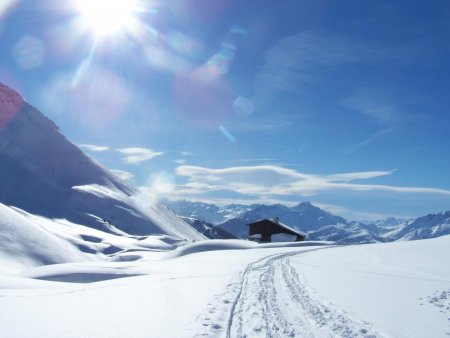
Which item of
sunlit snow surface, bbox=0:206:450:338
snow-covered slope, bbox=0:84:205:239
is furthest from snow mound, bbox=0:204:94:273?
snow-covered slope, bbox=0:84:205:239

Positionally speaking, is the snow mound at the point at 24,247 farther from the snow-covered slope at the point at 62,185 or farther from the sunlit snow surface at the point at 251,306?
the snow-covered slope at the point at 62,185

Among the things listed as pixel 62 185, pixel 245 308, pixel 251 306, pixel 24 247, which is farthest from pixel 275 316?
pixel 62 185

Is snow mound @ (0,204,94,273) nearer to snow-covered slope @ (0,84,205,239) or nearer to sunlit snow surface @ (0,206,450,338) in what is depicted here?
sunlit snow surface @ (0,206,450,338)

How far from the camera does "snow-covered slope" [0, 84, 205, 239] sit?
14350cm

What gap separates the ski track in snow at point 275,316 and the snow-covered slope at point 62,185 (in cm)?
12189

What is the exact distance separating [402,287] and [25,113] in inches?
8314

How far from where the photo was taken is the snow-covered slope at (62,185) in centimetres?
14350

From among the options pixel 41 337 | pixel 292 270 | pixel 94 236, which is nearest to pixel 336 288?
pixel 292 270

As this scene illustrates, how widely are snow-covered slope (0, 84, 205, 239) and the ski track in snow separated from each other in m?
122

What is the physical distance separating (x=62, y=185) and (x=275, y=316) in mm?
166382

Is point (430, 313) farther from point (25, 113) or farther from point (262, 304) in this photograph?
point (25, 113)

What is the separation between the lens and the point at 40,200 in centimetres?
14850

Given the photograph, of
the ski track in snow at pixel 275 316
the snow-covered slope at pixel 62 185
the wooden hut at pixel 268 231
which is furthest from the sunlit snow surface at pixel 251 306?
the snow-covered slope at pixel 62 185

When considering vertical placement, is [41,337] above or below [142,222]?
below
